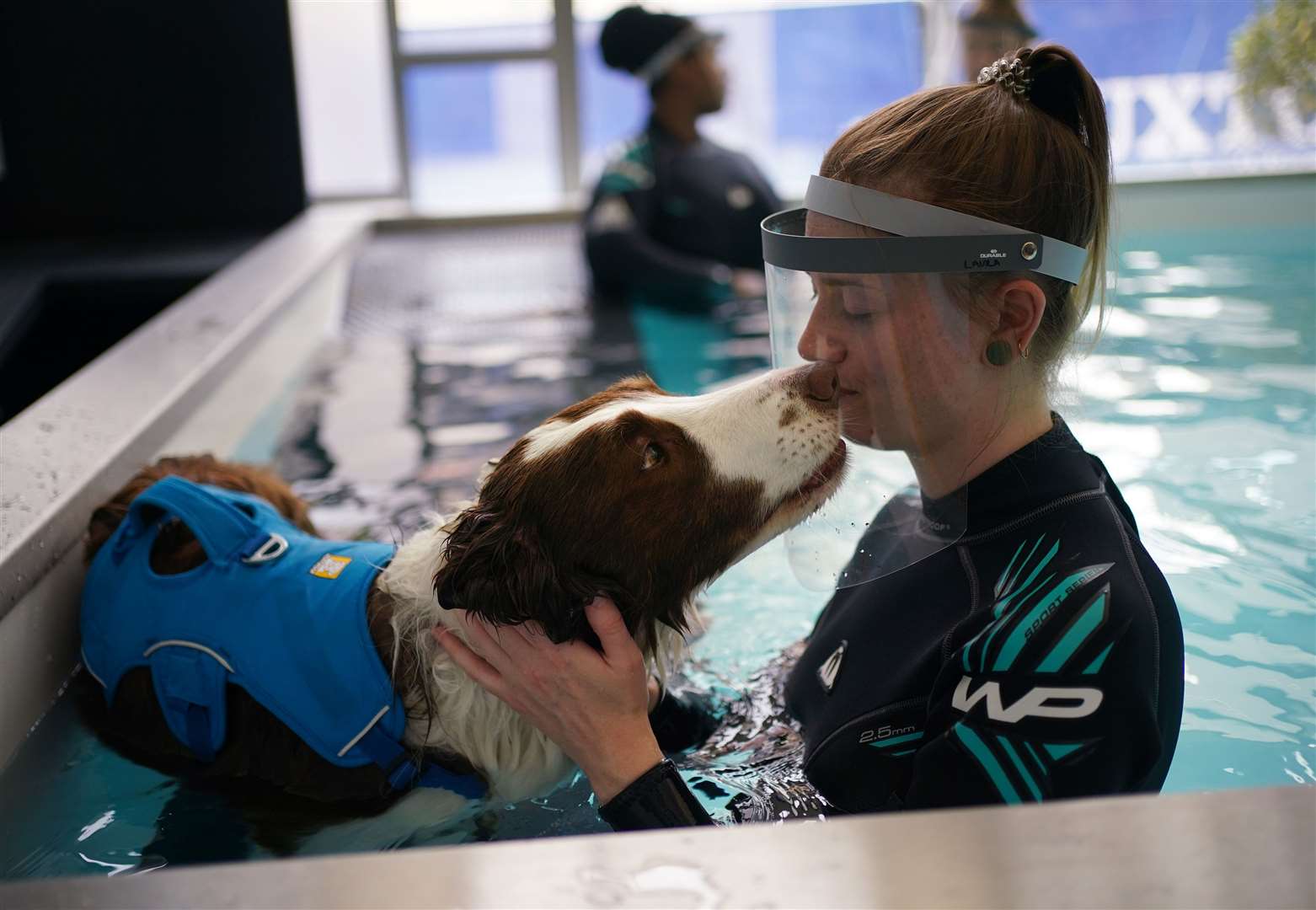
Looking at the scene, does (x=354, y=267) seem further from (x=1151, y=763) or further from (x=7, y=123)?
(x=1151, y=763)

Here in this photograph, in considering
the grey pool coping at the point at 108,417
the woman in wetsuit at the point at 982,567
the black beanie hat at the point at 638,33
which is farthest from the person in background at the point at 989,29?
the woman in wetsuit at the point at 982,567

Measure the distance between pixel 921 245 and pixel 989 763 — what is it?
747mm

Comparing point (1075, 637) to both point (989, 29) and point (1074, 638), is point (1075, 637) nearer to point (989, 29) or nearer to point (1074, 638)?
point (1074, 638)

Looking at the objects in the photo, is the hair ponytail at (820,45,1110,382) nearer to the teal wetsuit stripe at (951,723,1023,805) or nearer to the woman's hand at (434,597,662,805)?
the teal wetsuit stripe at (951,723,1023,805)

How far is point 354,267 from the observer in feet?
27.8

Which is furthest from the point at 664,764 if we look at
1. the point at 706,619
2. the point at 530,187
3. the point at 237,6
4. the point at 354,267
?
the point at 530,187

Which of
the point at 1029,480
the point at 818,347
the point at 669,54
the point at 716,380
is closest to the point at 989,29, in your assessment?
the point at 669,54

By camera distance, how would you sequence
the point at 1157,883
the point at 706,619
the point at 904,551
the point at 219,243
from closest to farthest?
1. the point at 1157,883
2. the point at 904,551
3. the point at 706,619
4. the point at 219,243

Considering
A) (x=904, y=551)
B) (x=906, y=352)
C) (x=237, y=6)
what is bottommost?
(x=904, y=551)

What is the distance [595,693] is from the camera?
6.08 ft

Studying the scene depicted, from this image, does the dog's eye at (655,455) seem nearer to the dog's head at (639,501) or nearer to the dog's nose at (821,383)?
the dog's head at (639,501)

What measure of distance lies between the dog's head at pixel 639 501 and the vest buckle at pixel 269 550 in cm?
49

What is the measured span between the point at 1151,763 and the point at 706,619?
4.79 ft

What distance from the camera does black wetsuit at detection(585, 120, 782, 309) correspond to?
266 inches
